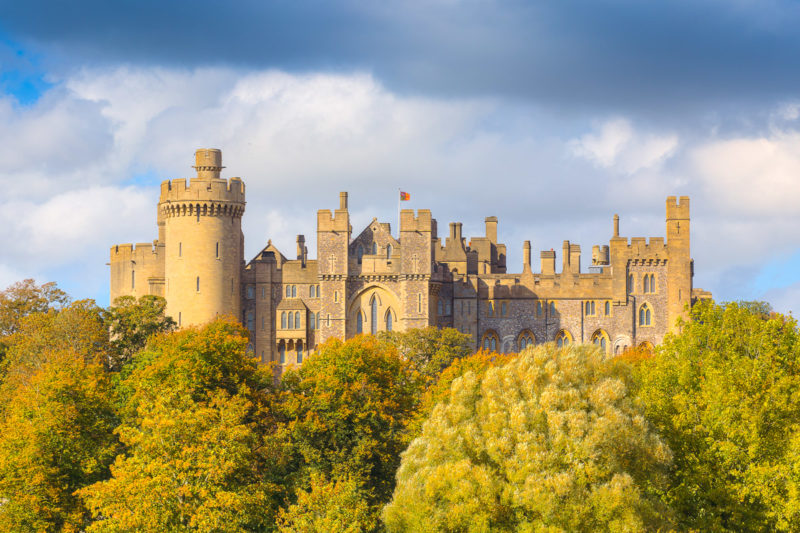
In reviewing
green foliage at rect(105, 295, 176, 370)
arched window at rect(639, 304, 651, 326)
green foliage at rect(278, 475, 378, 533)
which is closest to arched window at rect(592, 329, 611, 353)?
arched window at rect(639, 304, 651, 326)

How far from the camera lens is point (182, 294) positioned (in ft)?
291

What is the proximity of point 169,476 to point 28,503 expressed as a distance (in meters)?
7.29

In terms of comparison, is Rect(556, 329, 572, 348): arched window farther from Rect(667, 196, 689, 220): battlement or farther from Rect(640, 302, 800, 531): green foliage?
Rect(640, 302, 800, 531): green foliage

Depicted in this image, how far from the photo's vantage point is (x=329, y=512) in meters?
50.3

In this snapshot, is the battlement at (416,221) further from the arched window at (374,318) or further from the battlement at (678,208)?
the battlement at (678,208)

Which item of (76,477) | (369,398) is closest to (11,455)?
(76,477)

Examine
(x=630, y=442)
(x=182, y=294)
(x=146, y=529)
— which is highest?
(x=182, y=294)

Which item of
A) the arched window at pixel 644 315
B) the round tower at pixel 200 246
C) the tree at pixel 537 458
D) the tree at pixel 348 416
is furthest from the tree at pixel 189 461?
the arched window at pixel 644 315

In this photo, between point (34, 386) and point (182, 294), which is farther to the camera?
point (182, 294)

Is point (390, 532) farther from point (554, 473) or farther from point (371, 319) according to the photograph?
point (371, 319)

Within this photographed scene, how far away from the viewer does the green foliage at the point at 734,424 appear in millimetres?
48562

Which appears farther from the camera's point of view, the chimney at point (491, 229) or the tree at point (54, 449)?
the chimney at point (491, 229)

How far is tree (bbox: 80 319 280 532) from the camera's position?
51000mm

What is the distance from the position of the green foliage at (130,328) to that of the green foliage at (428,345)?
14430 mm
